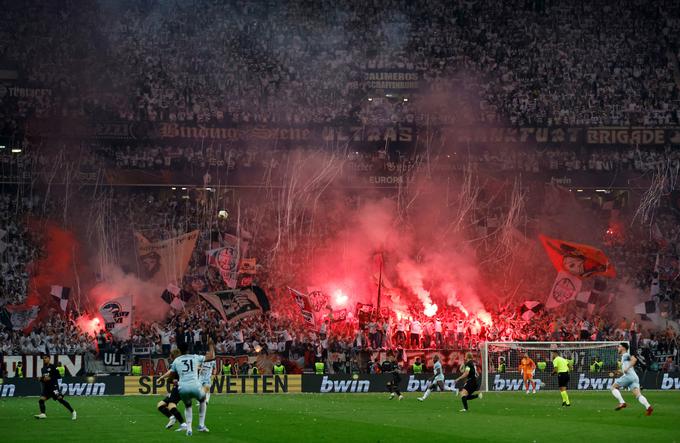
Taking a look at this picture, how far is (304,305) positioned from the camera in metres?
42.7

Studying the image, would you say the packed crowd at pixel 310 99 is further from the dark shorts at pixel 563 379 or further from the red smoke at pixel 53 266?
the dark shorts at pixel 563 379

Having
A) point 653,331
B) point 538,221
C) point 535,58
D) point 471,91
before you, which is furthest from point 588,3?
point 653,331

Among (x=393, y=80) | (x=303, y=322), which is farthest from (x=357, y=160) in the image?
(x=303, y=322)

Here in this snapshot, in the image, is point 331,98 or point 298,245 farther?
point 331,98

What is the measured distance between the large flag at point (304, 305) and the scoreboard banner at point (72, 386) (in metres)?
9.89

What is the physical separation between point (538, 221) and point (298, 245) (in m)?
12.3

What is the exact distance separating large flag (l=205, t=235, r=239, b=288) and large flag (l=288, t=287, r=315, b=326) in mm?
2810

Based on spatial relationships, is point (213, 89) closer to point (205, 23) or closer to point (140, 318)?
point (205, 23)

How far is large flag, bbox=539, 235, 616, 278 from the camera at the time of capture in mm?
46219

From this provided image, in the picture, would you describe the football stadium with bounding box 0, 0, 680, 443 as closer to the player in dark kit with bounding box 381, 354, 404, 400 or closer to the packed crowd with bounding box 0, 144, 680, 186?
the packed crowd with bounding box 0, 144, 680, 186

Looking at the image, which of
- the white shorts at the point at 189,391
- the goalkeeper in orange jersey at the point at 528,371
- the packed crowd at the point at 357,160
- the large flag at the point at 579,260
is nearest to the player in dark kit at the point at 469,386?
the white shorts at the point at 189,391

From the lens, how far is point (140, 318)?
4312 cm

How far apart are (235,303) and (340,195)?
9.39 meters

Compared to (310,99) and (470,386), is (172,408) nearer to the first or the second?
(470,386)
